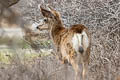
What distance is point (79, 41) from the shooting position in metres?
6.78

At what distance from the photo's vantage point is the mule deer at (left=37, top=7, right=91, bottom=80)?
6906mm

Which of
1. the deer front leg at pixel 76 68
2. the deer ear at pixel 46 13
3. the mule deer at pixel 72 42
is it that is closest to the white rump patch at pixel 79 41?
the mule deer at pixel 72 42

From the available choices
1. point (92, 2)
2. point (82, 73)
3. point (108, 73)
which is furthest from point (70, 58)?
point (92, 2)

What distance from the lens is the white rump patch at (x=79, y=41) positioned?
6800mm

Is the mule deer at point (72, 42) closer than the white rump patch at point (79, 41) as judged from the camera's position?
No

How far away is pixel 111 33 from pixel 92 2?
1119 millimetres

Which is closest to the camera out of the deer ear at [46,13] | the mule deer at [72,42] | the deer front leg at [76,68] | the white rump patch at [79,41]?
the white rump patch at [79,41]

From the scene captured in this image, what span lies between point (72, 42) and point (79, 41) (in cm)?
32

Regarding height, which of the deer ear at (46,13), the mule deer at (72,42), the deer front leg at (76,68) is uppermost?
the deer ear at (46,13)

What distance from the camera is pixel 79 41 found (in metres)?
6.78

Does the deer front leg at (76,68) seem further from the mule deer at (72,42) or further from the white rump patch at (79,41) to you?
the white rump patch at (79,41)

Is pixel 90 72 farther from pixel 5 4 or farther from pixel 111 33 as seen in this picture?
pixel 5 4

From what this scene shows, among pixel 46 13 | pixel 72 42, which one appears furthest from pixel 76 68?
pixel 46 13

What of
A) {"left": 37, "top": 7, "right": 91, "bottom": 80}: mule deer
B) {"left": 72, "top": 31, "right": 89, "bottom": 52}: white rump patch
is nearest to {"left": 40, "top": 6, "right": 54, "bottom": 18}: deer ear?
{"left": 37, "top": 7, "right": 91, "bottom": 80}: mule deer
